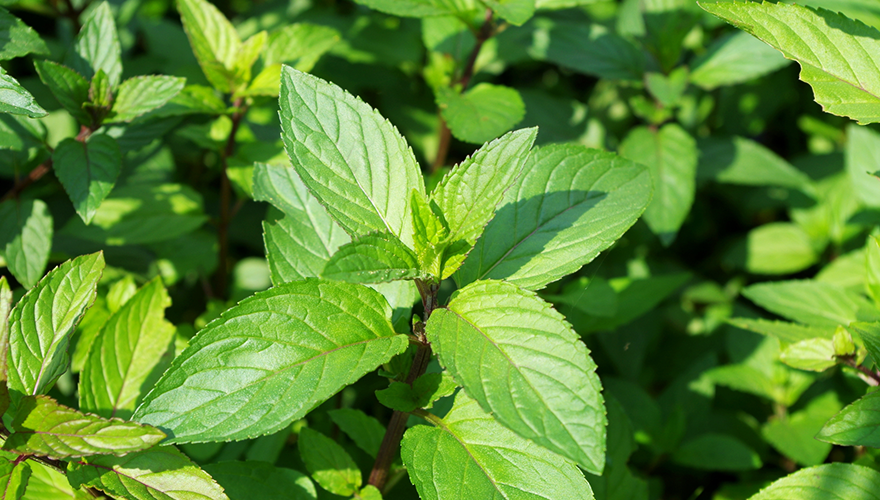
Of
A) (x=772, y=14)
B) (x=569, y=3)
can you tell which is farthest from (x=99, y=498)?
(x=569, y=3)

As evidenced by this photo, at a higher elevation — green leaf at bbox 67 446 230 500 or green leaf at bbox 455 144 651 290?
green leaf at bbox 455 144 651 290

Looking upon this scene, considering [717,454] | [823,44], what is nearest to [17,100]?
[823,44]

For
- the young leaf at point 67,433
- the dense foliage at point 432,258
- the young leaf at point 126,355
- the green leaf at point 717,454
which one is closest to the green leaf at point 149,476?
the dense foliage at point 432,258

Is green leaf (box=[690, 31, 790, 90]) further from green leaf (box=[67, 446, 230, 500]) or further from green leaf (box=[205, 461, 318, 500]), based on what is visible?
green leaf (box=[67, 446, 230, 500])

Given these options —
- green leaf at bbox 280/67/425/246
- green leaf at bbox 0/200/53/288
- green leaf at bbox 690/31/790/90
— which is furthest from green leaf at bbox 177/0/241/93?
green leaf at bbox 690/31/790/90

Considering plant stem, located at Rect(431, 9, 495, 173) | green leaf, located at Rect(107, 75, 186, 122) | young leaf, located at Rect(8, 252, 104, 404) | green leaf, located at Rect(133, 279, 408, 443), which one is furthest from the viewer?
plant stem, located at Rect(431, 9, 495, 173)

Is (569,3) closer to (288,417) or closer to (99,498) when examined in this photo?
(288,417)

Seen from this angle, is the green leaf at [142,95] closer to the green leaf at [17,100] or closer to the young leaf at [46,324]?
the green leaf at [17,100]
